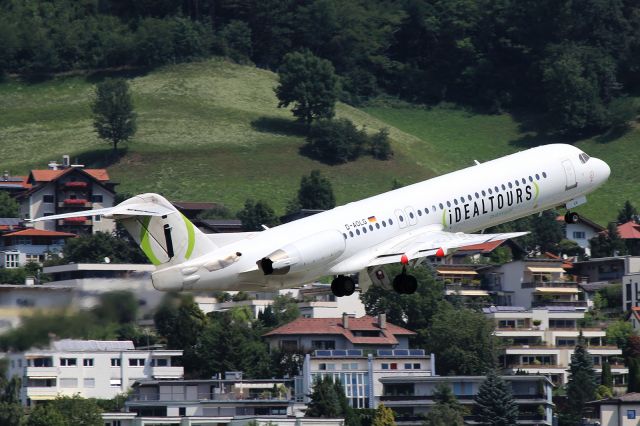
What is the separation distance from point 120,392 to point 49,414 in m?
15.0

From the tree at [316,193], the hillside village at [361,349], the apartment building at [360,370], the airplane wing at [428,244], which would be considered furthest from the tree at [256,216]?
the airplane wing at [428,244]

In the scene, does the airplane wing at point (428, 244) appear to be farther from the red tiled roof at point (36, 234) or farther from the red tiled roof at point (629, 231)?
the red tiled roof at point (629, 231)

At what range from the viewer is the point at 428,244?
68.5 metres

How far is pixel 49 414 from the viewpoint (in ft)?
393

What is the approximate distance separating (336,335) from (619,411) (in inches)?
987

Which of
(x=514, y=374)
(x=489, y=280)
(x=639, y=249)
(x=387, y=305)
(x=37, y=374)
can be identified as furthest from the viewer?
(x=639, y=249)

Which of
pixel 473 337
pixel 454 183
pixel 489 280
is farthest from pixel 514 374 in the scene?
pixel 454 183

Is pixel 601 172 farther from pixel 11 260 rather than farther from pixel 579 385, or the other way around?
pixel 11 260

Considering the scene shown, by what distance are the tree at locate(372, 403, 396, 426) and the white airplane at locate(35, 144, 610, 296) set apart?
5005 cm

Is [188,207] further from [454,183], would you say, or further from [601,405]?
[454,183]

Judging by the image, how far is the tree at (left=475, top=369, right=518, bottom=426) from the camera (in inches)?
5108

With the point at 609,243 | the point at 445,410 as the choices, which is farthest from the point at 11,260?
the point at 445,410

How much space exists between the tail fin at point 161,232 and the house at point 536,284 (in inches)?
4358

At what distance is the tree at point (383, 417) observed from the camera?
4953 inches
